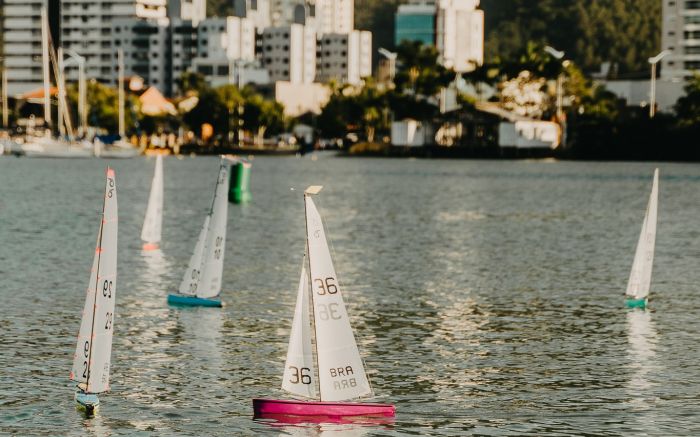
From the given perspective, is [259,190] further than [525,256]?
Yes

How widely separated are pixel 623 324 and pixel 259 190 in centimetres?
10243

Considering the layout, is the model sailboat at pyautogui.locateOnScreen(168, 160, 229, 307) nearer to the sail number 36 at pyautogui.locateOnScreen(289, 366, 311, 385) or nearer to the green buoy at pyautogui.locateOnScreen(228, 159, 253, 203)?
the sail number 36 at pyautogui.locateOnScreen(289, 366, 311, 385)

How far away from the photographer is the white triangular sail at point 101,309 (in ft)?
81.7

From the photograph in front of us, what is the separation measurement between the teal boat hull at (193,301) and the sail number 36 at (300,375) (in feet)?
60.5

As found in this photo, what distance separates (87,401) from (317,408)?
4.56 m

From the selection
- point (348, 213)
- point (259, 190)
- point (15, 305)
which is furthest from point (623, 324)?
point (259, 190)

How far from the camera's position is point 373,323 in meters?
42.8

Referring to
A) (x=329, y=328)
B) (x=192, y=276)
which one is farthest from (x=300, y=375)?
(x=192, y=276)

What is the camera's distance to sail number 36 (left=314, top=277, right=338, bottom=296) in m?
24.7

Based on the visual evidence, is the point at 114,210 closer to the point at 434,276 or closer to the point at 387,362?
the point at 387,362

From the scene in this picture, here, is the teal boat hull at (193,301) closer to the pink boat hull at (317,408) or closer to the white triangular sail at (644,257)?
the white triangular sail at (644,257)

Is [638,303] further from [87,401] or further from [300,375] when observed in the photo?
[87,401]

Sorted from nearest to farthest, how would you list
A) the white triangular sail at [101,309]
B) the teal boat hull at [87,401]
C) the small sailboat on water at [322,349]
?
the small sailboat on water at [322,349], the white triangular sail at [101,309], the teal boat hull at [87,401]

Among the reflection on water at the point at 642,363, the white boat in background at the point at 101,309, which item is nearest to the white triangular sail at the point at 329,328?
the white boat in background at the point at 101,309
